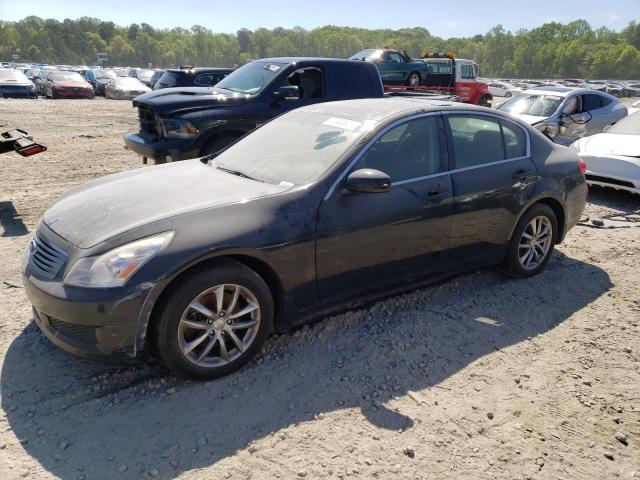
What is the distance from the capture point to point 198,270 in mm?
3020

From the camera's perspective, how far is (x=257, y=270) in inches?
130

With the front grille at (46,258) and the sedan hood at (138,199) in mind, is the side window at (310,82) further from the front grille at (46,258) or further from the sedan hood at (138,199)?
the front grille at (46,258)

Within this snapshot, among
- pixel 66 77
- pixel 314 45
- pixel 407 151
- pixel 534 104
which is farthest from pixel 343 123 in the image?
pixel 314 45

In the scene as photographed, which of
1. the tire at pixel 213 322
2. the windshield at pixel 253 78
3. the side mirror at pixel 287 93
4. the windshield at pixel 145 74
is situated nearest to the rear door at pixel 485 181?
the tire at pixel 213 322

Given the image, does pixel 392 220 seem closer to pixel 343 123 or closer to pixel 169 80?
pixel 343 123

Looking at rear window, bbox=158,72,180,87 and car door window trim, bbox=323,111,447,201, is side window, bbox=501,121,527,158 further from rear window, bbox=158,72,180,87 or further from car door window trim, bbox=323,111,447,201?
rear window, bbox=158,72,180,87

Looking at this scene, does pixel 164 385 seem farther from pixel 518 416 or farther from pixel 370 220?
pixel 518 416

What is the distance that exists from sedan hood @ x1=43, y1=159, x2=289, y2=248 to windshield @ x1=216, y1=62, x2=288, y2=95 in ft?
13.6

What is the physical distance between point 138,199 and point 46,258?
650 mm

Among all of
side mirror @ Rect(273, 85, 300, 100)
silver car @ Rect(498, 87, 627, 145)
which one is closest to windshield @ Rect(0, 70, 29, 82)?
side mirror @ Rect(273, 85, 300, 100)

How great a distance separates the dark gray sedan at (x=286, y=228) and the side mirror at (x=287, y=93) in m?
3.14

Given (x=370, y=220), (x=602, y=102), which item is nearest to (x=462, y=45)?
(x=602, y=102)

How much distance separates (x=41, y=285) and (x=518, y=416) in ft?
9.15

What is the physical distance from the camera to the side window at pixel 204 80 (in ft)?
50.1
